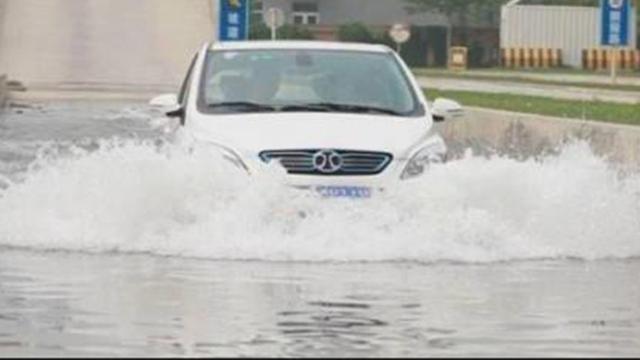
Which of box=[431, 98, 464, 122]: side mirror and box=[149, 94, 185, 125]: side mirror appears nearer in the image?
box=[149, 94, 185, 125]: side mirror

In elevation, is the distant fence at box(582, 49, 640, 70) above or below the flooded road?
below

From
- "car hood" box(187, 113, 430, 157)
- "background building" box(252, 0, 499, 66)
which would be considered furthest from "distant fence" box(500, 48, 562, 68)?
"car hood" box(187, 113, 430, 157)

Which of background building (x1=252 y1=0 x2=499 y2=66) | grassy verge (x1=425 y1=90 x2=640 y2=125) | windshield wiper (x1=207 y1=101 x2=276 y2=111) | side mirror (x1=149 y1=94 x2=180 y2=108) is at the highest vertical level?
windshield wiper (x1=207 y1=101 x2=276 y2=111)

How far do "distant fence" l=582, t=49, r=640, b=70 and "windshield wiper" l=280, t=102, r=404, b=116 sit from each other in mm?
56339

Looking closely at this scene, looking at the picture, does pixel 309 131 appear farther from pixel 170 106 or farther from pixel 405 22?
pixel 405 22

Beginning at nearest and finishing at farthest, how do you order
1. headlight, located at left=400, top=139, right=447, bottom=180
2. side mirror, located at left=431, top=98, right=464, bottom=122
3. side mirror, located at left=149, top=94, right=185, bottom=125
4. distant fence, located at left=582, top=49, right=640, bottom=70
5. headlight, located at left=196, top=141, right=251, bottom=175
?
headlight, located at left=196, top=141, right=251, bottom=175 < headlight, located at left=400, top=139, right=447, bottom=180 < side mirror, located at left=149, top=94, right=185, bottom=125 < side mirror, located at left=431, top=98, right=464, bottom=122 < distant fence, located at left=582, top=49, right=640, bottom=70

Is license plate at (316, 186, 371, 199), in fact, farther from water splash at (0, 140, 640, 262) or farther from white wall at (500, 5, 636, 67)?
white wall at (500, 5, 636, 67)

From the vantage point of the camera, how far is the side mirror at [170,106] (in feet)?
47.5

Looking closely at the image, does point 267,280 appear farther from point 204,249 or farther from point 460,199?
point 460,199

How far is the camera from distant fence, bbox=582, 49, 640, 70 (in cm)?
7050

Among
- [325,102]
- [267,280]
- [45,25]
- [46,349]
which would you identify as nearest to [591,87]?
[45,25]

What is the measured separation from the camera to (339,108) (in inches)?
554

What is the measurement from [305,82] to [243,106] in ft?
2.30

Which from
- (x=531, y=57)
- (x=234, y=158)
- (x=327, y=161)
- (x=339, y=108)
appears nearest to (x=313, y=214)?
(x=327, y=161)
